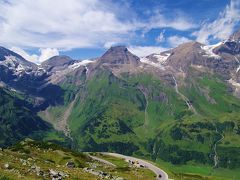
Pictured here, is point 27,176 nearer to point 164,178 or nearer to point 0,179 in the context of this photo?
point 0,179

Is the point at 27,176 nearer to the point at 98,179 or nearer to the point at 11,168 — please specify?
the point at 11,168

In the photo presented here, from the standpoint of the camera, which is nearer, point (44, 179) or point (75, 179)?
point (44, 179)

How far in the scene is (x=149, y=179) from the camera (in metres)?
159

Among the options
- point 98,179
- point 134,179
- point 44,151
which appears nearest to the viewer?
point 98,179

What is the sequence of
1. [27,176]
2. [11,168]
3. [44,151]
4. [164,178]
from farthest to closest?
[44,151]
[164,178]
[11,168]
[27,176]

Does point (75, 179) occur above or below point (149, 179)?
above

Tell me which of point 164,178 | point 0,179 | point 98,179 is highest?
point 0,179

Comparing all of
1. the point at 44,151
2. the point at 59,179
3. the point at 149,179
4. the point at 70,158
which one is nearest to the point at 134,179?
the point at 149,179

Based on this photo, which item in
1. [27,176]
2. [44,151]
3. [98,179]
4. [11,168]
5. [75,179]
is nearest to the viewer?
[27,176]

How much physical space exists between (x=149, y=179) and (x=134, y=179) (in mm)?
8792

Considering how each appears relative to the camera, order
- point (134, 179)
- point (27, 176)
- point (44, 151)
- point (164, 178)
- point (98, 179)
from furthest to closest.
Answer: point (44, 151) → point (164, 178) → point (134, 179) → point (98, 179) → point (27, 176)

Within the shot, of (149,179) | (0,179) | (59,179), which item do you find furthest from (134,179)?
(0,179)

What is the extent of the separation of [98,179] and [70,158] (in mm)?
99214

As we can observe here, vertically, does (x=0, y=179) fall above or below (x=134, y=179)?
above
